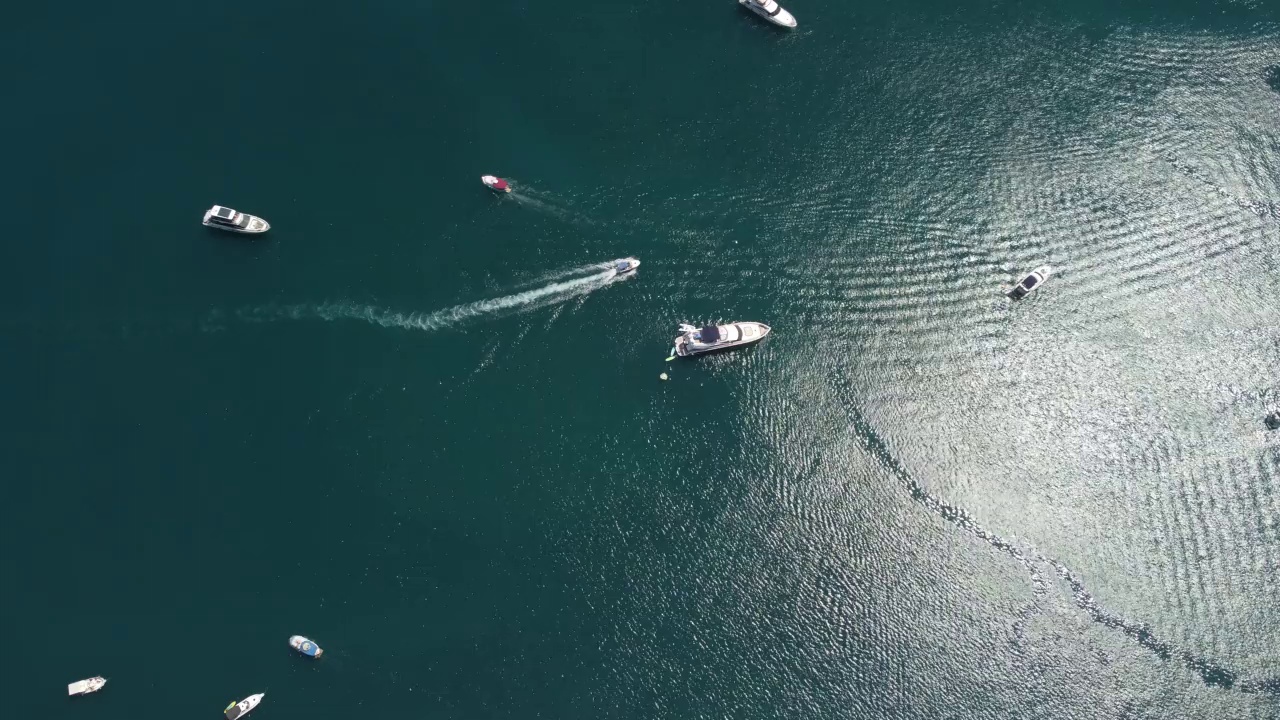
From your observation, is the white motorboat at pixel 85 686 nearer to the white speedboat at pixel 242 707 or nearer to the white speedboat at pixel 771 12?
the white speedboat at pixel 242 707

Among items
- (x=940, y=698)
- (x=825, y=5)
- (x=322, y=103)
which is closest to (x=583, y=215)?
(x=322, y=103)

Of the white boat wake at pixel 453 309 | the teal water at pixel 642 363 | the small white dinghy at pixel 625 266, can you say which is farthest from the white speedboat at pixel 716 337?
the white boat wake at pixel 453 309

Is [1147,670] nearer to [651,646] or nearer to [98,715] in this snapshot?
[651,646]

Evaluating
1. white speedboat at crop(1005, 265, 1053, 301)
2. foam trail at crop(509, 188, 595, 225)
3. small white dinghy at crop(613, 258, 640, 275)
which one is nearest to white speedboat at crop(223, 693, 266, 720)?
small white dinghy at crop(613, 258, 640, 275)

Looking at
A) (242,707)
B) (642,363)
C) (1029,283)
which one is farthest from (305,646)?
(1029,283)

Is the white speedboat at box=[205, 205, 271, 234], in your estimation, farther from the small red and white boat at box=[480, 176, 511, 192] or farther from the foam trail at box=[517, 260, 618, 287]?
the foam trail at box=[517, 260, 618, 287]

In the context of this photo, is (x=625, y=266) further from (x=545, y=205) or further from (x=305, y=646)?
(x=305, y=646)
